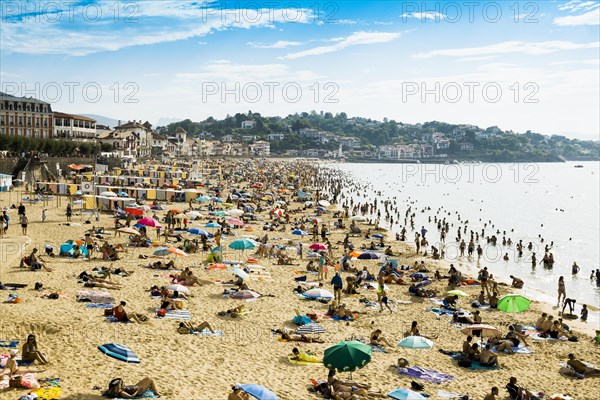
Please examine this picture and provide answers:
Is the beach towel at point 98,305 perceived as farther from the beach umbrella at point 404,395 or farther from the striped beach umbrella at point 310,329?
the beach umbrella at point 404,395

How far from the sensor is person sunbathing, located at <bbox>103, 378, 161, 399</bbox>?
25.5ft

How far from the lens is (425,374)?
1017cm

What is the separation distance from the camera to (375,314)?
14.4m

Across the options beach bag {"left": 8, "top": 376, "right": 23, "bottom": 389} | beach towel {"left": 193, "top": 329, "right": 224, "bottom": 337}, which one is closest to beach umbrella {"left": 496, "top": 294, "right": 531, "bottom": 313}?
beach towel {"left": 193, "top": 329, "right": 224, "bottom": 337}

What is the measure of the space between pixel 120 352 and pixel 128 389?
155 cm

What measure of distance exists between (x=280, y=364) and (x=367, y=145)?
188 m

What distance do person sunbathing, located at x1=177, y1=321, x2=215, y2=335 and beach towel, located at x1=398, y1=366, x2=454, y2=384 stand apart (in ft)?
13.6

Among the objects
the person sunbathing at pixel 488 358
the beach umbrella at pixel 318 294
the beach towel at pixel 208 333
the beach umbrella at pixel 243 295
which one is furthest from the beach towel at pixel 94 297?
the person sunbathing at pixel 488 358

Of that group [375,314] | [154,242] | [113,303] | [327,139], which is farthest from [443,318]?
[327,139]

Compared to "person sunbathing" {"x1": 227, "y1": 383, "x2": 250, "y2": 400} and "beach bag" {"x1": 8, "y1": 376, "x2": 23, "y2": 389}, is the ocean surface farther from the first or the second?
"beach bag" {"x1": 8, "y1": 376, "x2": 23, "y2": 389}

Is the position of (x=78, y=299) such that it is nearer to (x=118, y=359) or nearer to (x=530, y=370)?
(x=118, y=359)

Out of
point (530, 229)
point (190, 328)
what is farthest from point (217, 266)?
point (530, 229)

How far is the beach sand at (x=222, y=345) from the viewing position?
8953mm

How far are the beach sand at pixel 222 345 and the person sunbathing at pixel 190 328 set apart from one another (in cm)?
19
